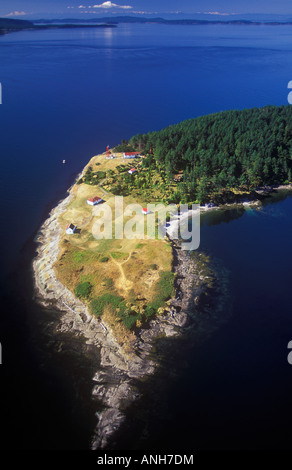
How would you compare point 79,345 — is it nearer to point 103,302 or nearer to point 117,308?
point 103,302

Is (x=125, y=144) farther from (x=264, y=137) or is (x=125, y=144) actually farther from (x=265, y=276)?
(x=265, y=276)

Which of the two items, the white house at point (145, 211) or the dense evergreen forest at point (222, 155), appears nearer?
the white house at point (145, 211)

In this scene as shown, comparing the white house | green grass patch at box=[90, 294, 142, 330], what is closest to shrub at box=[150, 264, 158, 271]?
green grass patch at box=[90, 294, 142, 330]

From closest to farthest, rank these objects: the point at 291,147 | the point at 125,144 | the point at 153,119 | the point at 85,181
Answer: the point at 85,181 → the point at 291,147 → the point at 125,144 → the point at 153,119

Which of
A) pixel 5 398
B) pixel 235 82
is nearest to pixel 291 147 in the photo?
pixel 5 398

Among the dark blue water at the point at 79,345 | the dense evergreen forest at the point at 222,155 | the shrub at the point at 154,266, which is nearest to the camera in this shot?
the dark blue water at the point at 79,345

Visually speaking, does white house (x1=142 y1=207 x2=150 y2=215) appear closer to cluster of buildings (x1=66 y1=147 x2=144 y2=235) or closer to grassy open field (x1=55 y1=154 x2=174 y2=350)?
cluster of buildings (x1=66 y1=147 x2=144 y2=235)

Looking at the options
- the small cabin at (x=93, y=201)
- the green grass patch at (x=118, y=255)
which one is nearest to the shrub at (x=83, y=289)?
the green grass patch at (x=118, y=255)

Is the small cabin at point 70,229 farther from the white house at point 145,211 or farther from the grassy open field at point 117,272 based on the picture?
the white house at point 145,211
